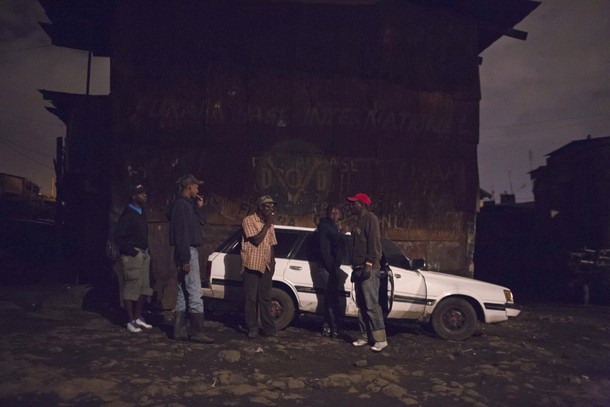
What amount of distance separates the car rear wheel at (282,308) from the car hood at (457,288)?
197 cm

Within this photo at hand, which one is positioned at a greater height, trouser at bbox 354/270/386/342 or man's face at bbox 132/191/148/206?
man's face at bbox 132/191/148/206

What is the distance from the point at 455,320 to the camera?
24.7ft

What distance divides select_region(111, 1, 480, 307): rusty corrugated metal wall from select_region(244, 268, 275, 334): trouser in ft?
8.45

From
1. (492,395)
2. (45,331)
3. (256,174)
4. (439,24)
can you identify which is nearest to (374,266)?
(492,395)

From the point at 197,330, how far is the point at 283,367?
4.59 feet

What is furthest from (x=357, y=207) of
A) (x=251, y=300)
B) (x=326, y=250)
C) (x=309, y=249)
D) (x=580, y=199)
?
(x=580, y=199)

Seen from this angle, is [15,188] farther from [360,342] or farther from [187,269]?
[360,342]

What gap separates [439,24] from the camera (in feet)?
35.0

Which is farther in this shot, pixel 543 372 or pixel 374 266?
pixel 374 266

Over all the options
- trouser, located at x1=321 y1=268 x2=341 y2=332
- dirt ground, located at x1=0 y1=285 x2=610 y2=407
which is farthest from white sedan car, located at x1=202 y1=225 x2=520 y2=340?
dirt ground, located at x1=0 y1=285 x2=610 y2=407

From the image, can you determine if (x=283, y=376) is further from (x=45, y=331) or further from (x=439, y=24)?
(x=439, y=24)

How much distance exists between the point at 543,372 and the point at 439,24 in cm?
731

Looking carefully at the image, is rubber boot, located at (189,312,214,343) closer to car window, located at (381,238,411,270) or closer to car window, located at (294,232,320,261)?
car window, located at (294,232,320,261)

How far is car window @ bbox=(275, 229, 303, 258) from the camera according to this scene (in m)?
7.71
